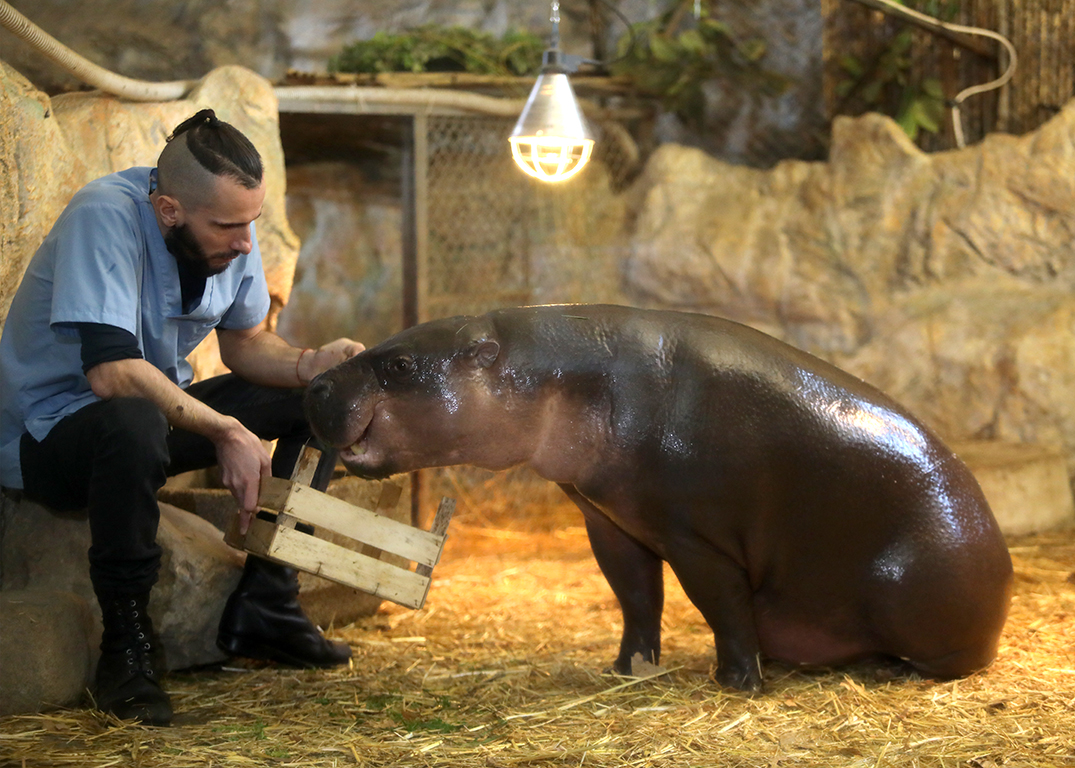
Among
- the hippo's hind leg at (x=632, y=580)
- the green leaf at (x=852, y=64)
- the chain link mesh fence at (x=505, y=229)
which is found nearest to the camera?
the hippo's hind leg at (x=632, y=580)

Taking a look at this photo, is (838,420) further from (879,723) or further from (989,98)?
(989,98)

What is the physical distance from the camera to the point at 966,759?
2.74 meters

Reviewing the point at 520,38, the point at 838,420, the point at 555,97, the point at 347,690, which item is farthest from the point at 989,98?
the point at 347,690

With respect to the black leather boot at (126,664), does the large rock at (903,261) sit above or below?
above

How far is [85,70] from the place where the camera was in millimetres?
4121

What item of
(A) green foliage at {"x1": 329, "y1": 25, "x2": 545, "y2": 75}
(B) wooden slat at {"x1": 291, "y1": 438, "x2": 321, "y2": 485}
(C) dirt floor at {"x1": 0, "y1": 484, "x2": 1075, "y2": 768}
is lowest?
(C) dirt floor at {"x1": 0, "y1": 484, "x2": 1075, "y2": 768}

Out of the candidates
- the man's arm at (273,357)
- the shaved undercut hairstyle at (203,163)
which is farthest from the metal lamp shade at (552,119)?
the shaved undercut hairstyle at (203,163)

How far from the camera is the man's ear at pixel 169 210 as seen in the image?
10.9ft

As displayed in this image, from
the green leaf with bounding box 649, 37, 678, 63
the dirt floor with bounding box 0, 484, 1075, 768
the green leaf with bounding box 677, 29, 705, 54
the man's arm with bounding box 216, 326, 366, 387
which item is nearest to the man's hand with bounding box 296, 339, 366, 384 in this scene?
the man's arm with bounding box 216, 326, 366, 387

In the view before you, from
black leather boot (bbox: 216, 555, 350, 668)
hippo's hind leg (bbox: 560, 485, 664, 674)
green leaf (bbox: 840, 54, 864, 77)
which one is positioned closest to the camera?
hippo's hind leg (bbox: 560, 485, 664, 674)

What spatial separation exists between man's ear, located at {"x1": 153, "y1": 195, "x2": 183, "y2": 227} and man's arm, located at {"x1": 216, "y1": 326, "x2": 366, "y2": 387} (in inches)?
23.9

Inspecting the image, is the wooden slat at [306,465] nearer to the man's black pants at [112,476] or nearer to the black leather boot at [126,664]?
the man's black pants at [112,476]

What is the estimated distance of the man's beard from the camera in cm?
335

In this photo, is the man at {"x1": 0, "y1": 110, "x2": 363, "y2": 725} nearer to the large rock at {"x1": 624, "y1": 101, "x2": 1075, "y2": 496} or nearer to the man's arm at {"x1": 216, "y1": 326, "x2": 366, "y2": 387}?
the man's arm at {"x1": 216, "y1": 326, "x2": 366, "y2": 387}
